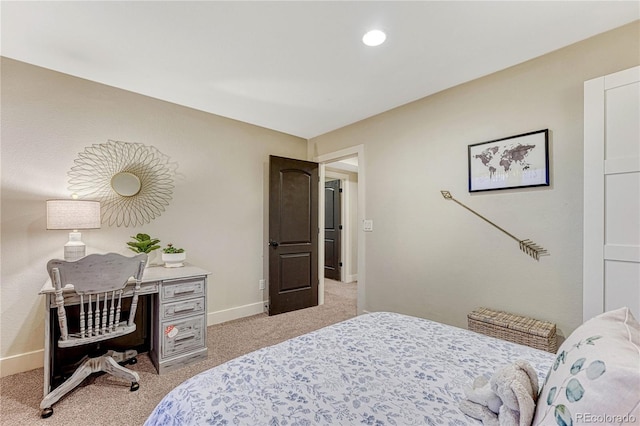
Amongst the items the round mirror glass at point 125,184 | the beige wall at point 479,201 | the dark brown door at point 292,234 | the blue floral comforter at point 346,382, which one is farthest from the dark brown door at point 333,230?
the blue floral comforter at point 346,382

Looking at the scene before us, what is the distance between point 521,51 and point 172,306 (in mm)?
3299

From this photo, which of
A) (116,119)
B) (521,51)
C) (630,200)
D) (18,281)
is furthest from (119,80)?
(630,200)

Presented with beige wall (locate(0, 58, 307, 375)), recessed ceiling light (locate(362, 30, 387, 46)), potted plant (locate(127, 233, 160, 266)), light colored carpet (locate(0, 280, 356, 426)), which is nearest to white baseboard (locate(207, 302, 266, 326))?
beige wall (locate(0, 58, 307, 375))

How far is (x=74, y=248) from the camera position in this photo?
7.18 feet

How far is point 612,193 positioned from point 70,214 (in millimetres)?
3653

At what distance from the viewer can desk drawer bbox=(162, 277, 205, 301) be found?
2215 millimetres

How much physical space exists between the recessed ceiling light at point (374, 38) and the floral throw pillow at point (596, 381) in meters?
1.89

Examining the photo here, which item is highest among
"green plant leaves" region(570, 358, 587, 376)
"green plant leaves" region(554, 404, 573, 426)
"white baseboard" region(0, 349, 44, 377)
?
"green plant leaves" region(570, 358, 587, 376)

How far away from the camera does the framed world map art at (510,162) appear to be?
81.4 inches

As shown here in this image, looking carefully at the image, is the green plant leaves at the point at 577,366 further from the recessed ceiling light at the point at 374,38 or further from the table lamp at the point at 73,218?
the table lamp at the point at 73,218

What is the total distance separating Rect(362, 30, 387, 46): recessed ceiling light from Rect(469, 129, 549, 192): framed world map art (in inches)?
47.7

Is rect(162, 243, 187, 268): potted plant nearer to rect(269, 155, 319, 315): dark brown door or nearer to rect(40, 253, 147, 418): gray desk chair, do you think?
rect(40, 253, 147, 418): gray desk chair

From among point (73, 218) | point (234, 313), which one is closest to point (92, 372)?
point (73, 218)

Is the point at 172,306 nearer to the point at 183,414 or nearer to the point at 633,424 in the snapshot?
the point at 183,414
